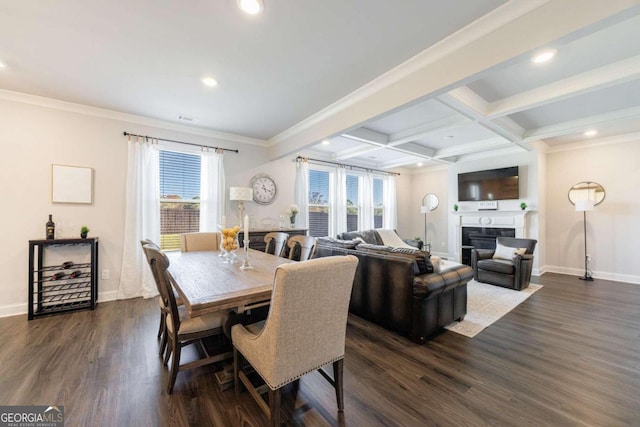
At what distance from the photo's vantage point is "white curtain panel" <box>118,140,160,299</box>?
374cm

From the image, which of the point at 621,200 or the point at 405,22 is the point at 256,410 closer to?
the point at 405,22

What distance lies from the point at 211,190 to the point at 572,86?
511 centimetres

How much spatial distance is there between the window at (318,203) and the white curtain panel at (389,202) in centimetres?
210

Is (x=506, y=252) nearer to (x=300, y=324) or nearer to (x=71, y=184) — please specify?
(x=300, y=324)

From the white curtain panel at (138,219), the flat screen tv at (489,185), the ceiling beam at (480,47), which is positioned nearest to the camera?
the ceiling beam at (480,47)

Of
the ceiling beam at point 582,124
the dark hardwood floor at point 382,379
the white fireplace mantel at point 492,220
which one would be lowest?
the dark hardwood floor at point 382,379

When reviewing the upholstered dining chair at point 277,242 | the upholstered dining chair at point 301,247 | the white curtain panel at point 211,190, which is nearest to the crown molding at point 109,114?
the white curtain panel at point 211,190

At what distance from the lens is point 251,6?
Answer: 1810 millimetres

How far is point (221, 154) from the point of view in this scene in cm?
449

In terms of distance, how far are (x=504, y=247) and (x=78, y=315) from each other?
676 centimetres

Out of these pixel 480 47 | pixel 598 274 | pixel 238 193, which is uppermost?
pixel 480 47

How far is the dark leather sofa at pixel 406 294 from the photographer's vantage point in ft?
8.30

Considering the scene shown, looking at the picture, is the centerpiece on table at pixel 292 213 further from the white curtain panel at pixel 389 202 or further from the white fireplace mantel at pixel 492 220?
the white fireplace mantel at pixel 492 220

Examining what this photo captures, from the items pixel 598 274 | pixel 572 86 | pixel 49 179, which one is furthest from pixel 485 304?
pixel 49 179
